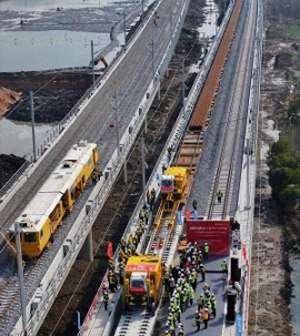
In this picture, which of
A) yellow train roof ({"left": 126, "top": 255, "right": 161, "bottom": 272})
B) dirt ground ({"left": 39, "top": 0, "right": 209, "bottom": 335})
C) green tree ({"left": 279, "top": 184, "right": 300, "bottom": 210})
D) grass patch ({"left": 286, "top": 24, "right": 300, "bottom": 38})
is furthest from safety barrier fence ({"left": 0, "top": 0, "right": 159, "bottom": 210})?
grass patch ({"left": 286, "top": 24, "right": 300, "bottom": 38})

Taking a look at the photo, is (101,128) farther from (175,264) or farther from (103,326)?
(103,326)

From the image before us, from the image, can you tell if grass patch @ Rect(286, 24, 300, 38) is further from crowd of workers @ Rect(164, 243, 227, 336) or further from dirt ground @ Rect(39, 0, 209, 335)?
crowd of workers @ Rect(164, 243, 227, 336)

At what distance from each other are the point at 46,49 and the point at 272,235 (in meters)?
72.6

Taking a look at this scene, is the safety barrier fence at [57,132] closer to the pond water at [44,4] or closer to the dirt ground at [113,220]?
the dirt ground at [113,220]

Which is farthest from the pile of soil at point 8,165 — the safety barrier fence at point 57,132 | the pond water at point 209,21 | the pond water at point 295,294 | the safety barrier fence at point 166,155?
the pond water at point 209,21

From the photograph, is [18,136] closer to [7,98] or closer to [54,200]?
[7,98]

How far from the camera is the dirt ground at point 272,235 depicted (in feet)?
125

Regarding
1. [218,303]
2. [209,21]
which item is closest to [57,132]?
[218,303]

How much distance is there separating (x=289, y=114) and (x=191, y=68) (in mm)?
21082

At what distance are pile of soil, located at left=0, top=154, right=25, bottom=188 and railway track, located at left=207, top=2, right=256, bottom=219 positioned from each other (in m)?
14.3

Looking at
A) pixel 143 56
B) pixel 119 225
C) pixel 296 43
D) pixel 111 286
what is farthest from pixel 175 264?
pixel 296 43

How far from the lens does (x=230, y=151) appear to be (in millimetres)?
55125

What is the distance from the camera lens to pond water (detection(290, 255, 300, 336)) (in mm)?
37500

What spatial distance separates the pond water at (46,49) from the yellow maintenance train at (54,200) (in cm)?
5567
